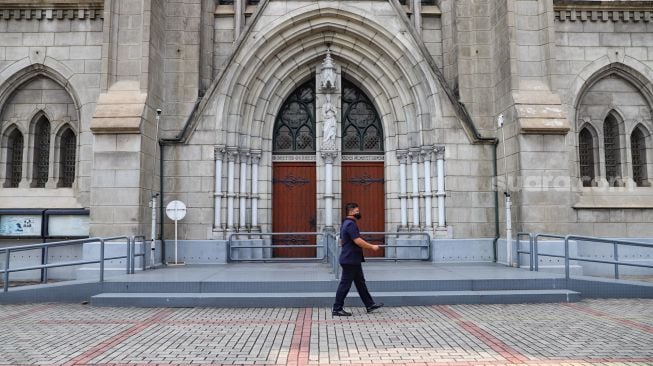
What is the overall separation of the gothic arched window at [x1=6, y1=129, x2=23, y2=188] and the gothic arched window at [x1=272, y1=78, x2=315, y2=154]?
6791 millimetres

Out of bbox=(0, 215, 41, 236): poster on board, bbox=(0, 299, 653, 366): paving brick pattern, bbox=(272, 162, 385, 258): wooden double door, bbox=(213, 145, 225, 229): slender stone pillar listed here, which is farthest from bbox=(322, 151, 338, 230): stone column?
bbox=(0, 215, 41, 236): poster on board

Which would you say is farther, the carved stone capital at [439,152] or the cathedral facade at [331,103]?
the carved stone capital at [439,152]

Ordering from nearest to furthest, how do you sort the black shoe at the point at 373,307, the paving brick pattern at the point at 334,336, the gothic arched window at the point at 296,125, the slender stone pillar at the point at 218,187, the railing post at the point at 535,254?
the paving brick pattern at the point at 334,336 → the black shoe at the point at 373,307 → the railing post at the point at 535,254 → the slender stone pillar at the point at 218,187 → the gothic arched window at the point at 296,125

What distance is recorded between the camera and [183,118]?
508 inches

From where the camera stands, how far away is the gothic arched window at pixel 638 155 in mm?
13493

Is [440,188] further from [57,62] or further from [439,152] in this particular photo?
[57,62]

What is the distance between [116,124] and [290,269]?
5.10 metres

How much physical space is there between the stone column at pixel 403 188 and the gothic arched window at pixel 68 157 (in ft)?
28.9

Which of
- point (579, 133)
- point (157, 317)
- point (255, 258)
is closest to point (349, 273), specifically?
point (157, 317)

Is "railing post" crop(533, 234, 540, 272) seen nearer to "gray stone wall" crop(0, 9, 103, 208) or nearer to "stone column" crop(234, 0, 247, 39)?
"stone column" crop(234, 0, 247, 39)

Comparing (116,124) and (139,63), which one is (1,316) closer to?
(116,124)

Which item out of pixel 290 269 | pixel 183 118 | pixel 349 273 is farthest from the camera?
pixel 183 118

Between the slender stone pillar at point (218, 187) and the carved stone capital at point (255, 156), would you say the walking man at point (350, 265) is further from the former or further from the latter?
the carved stone capital at point (255, 156)

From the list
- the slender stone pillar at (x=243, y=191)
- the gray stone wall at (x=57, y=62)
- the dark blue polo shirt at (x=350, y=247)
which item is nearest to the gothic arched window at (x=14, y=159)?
the gray stone wall at (x=57, y=62)
